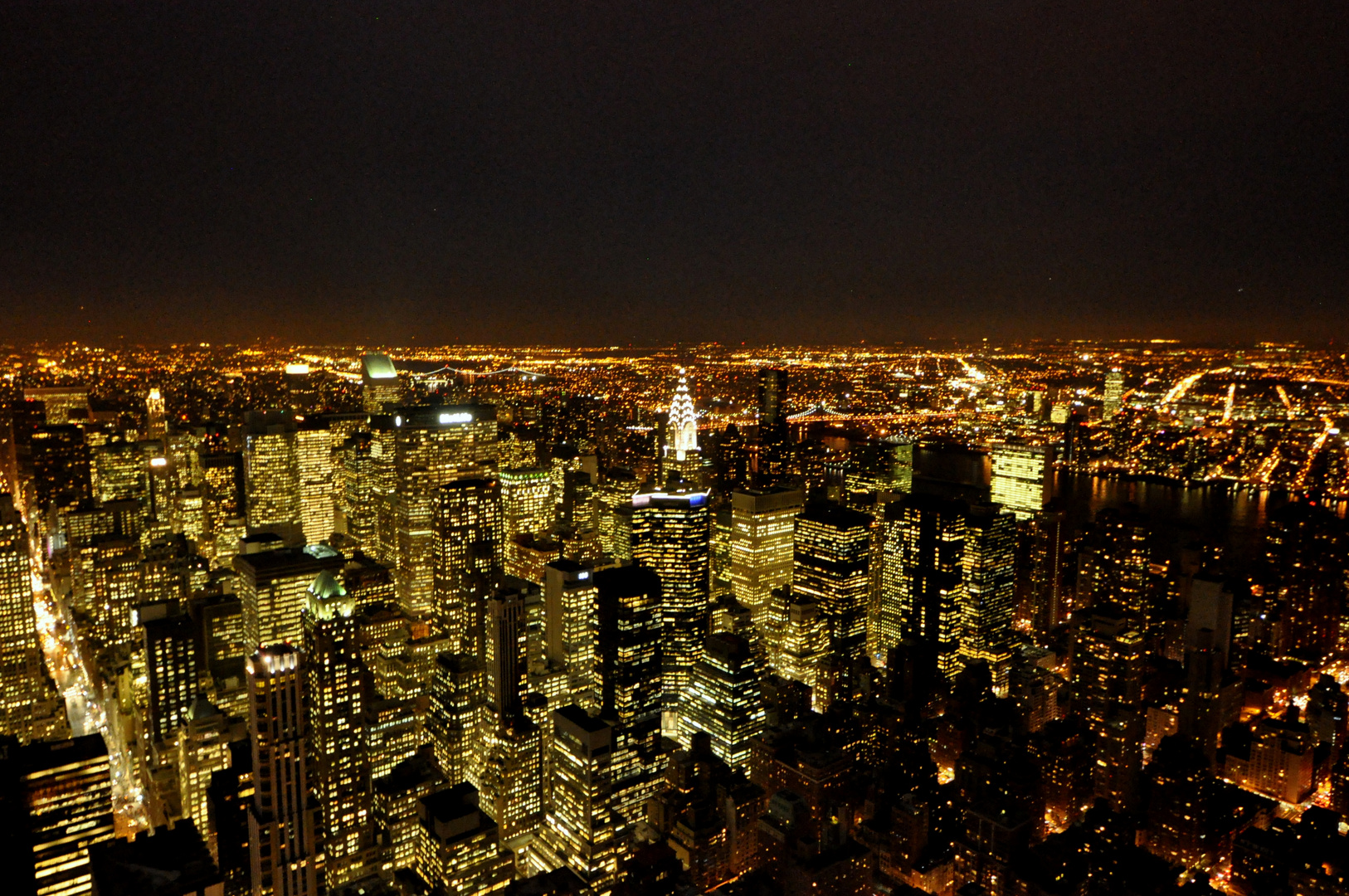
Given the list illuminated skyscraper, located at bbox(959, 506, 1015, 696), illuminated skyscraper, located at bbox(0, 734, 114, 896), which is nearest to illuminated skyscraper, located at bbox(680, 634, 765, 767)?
illuminated skyscraper, located at bbox(959, 506, 1015, 696)

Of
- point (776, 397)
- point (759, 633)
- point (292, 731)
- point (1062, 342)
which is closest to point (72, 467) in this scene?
point (292, 731)

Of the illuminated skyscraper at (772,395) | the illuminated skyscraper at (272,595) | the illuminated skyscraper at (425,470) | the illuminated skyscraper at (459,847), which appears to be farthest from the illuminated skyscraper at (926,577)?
the illuminated skyscraper at (272,595)

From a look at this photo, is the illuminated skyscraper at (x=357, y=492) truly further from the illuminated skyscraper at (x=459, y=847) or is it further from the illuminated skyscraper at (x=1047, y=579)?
the illuminated skyscraper at (x=1047, y=579)

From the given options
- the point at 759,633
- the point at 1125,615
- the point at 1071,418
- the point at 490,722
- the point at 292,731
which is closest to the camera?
the point at 292,731

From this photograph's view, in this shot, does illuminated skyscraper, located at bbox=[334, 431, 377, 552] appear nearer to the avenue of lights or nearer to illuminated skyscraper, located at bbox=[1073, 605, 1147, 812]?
the avenue of lights

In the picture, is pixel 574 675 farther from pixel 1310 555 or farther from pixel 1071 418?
pixel 1071 418

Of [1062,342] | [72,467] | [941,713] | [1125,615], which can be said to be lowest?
[941,713]
